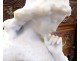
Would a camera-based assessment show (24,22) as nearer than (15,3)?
Yes

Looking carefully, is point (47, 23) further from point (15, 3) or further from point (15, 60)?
point (15, 3)

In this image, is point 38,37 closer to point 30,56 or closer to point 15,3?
point 30,56

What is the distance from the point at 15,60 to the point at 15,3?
3.29 feet

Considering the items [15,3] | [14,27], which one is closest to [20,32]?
[14,27]

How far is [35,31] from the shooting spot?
51 cm

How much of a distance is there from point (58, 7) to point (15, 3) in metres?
1.01

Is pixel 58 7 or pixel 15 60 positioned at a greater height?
pixel 58 7

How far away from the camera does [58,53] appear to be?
0.50 m

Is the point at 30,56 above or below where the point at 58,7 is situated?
below

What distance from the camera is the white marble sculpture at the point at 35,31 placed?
454 millimetres

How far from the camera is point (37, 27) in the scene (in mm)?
497

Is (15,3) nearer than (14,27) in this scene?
No

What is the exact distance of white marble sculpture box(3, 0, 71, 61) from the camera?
454 millimetres

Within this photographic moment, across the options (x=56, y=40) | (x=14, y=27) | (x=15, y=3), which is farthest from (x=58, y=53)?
(x=15, y=3)
